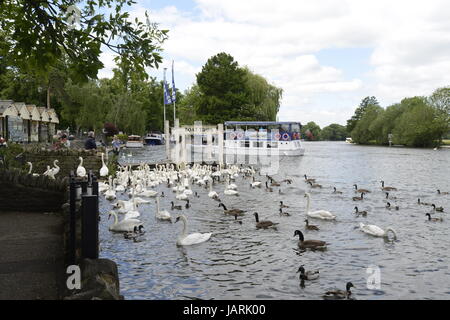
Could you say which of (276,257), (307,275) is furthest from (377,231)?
(307,275)

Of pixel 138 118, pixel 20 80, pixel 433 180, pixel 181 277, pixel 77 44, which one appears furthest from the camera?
pixel 138 118

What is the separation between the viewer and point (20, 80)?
71.6 m

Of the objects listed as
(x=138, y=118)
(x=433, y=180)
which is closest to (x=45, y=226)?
(x=433, y=180)

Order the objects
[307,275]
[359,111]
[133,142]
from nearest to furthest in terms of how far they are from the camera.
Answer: [307,275] < [133,142] < [359,111]

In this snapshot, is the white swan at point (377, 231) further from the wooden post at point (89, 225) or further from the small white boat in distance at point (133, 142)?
the small white boat in distance at point (133, 142)

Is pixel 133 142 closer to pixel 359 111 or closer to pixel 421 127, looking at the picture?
pixel 421 127

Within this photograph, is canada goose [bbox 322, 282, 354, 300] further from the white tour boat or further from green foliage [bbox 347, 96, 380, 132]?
green foliage [bbox 347, 96, 380, 132]

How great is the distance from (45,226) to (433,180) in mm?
33035

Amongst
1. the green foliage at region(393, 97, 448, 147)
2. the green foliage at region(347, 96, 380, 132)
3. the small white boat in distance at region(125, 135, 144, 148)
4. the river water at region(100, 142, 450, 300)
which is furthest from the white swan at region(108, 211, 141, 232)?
the green foliage at region(347, 96, 380, 132)

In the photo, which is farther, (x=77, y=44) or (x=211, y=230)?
(x=211, y=230)

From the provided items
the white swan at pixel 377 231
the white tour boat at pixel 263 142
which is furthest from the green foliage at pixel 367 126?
the white swan at pixel 377 231
